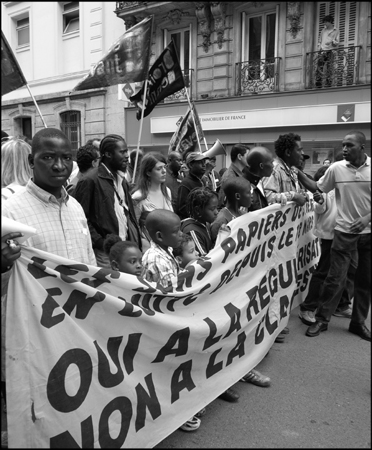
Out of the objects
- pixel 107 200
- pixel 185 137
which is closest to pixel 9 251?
pixel 107 200

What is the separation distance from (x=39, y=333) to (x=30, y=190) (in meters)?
0.77

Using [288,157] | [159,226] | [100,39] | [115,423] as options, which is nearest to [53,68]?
[100,39]

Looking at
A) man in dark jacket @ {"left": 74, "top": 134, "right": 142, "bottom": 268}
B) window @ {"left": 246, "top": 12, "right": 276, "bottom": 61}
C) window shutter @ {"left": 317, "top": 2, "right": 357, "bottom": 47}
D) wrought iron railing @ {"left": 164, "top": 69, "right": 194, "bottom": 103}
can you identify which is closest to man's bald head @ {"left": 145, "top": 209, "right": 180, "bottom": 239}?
man in dark jacket @ {"left": 74, "top": 134, "right": 142, "bottom": 268}

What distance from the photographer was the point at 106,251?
314cm

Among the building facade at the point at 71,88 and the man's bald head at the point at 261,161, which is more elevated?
the building facade at the point at 71,88

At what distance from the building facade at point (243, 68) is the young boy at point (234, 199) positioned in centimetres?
776

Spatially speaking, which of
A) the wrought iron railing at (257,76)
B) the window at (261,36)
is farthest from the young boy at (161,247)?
the window at (261,36)

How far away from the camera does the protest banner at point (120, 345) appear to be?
179 cm

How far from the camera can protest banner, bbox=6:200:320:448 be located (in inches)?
70.6

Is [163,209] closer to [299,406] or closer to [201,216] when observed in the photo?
[201,216]

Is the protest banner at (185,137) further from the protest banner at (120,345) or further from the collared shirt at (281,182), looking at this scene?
the protest banner at (120,345)

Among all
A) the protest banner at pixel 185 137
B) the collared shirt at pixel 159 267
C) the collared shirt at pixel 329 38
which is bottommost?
the collared shirt at pixel 159 267

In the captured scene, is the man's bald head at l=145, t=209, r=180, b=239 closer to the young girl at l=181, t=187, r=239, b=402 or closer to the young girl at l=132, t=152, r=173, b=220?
the young girl at l=181, t=187, r=239, b=402

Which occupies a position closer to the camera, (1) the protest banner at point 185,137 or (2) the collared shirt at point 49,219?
(2) the collared shirt at point 49,219
